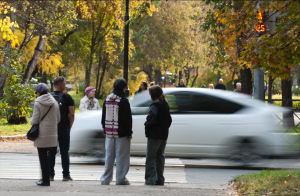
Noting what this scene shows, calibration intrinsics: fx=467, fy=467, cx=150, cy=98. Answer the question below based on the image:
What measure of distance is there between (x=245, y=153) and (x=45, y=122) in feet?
15.7

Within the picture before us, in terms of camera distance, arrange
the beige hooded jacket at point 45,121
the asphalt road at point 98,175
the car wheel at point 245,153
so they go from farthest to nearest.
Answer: the car wheel at point 245,153 < the asphalt road at point 98,175 < the beige hooded jacket at point 45,121

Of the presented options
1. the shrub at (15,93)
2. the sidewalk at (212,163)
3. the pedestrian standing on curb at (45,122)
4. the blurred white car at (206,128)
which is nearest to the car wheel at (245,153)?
the blurred white car at (206,128)

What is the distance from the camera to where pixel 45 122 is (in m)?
7.39

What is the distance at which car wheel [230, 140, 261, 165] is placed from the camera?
10234 mm

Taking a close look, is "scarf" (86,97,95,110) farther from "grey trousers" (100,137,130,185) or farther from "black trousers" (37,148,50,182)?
"black trousers" (37,148,50,182)

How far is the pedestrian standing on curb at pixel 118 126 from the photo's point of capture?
767cm

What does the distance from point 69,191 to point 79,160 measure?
4134mm

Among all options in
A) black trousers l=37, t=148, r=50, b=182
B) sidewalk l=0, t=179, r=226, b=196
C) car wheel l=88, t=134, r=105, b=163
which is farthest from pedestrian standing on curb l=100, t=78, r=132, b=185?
car wheel l=88, t=134, r=105, b=163

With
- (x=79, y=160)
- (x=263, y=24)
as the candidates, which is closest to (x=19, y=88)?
(x=79, y=160)

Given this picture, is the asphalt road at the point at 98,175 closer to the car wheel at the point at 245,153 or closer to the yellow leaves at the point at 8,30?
the car wheel at the point at 245,153

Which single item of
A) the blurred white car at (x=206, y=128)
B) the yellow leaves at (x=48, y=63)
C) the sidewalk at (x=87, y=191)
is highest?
the yellow leaves at (x=48, y=63)

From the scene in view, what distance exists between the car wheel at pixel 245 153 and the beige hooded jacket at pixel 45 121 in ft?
14.7

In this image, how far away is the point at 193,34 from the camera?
44.4 meters

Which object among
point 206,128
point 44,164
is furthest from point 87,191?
point 206,128
